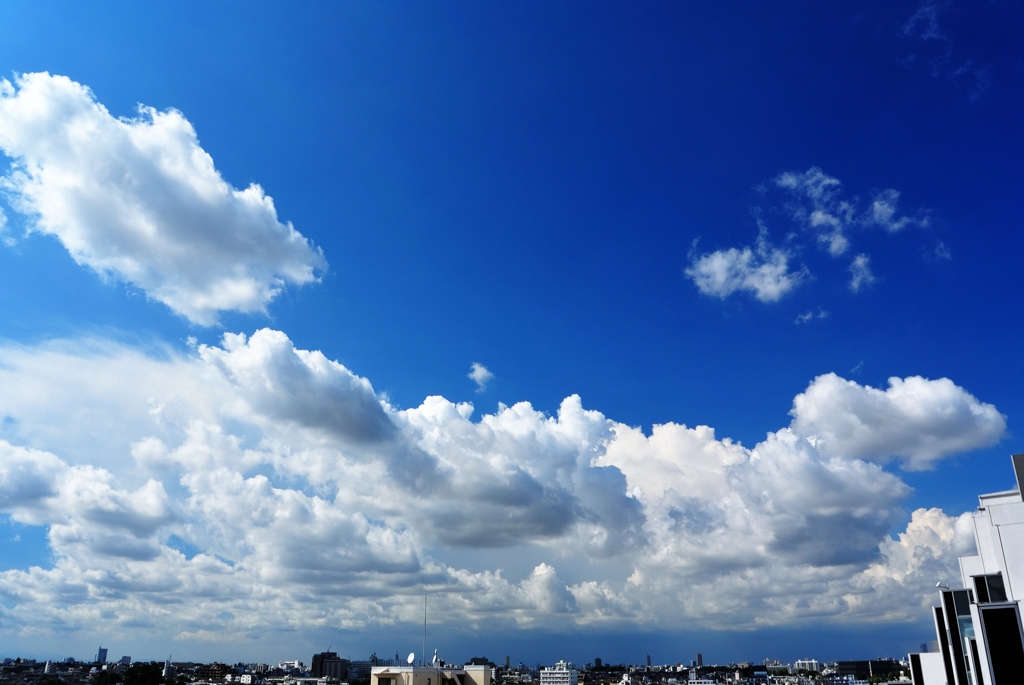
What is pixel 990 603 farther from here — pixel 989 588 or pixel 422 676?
pixel 422 676

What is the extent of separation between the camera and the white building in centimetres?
4462

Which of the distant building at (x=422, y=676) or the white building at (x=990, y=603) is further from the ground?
the white building at (x=990, y=603)

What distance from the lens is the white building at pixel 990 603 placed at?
4462cm

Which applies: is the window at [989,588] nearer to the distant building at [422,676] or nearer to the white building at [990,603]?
the white building at [990,603]

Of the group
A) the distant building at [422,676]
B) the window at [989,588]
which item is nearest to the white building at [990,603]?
the window at [989,588]

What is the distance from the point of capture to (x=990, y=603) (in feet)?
153

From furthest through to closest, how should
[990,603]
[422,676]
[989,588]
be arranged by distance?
[422,676]
[989,588]
[990,603]

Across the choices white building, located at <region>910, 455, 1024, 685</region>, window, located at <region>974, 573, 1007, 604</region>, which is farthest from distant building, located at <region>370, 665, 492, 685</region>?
window, located at <region>974, 573, 1007, 604</region>

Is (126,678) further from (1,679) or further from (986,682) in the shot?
(986,682)

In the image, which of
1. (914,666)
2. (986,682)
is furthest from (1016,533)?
A: (914,666)

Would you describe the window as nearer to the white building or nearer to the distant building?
the white building

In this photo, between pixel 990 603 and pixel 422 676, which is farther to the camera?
pixel 422 676

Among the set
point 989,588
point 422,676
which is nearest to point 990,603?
point 989,588

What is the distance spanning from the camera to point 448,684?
67.4m
